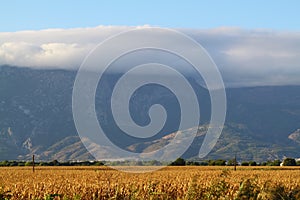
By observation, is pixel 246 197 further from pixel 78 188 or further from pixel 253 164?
pixel 253 164

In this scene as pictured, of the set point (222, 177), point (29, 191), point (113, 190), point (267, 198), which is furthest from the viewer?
point (113, 190)

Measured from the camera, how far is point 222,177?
23453 mm

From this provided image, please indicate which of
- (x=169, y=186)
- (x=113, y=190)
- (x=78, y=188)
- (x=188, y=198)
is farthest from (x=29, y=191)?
(x=188, y=198)

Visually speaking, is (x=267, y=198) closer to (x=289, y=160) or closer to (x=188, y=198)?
(x=188, y=198)

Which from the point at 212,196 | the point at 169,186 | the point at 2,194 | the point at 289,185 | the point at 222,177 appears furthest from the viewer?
the point at 289,185

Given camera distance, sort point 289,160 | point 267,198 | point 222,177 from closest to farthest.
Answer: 1. point 267,198
2. point 222,177
3. point 289,160

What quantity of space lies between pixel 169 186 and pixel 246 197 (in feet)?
58.6

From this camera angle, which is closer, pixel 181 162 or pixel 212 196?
pixel 212 196

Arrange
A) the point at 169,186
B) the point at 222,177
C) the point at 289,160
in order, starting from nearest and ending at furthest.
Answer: the point at 222,177 → the point at 169,186 → the point at 289,160

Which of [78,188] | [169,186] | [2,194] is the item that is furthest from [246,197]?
[169,186]

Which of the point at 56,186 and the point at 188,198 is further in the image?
the point at 56,186

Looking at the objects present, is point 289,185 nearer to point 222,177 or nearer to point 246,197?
point 222,177

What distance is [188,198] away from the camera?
18.7 meters

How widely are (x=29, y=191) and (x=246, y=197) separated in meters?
15.4
